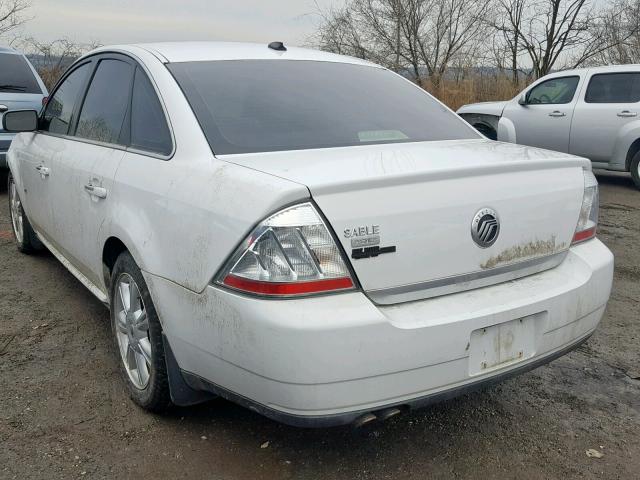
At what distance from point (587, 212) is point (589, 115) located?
7.11 metres

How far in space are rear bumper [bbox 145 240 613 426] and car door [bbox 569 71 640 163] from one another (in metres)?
7.31

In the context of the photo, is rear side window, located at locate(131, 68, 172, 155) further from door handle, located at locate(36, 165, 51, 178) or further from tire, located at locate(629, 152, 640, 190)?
tire, located at locate(629, 152, 640, 190)

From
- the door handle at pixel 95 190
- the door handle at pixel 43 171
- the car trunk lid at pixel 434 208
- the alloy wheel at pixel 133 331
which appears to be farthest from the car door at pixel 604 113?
the alloy wheel at pixel 133 331

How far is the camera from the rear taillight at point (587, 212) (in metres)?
2.70

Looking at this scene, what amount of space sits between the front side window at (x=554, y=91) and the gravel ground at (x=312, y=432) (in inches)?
265

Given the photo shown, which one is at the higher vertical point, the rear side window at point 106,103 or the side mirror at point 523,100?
the rear side window at point 106,103

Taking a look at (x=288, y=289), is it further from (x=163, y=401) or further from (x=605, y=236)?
(x=605, y=236)

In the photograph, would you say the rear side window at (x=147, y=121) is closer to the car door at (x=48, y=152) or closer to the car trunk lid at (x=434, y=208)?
the car trunk lid at (x=434, y=208)

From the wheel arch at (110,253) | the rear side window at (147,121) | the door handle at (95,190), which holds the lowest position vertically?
the wheel arch at (110,253)

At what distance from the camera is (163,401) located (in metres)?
2.78

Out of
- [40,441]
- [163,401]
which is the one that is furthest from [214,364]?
[40,441]

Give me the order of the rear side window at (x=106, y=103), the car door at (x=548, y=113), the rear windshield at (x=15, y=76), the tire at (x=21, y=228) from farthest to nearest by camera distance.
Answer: the car door at (x=548, y=113) < the rear windshield at (x=15, y=76) < the tire at (x=21, y=228) < the rear side window at (x=106, y=103)

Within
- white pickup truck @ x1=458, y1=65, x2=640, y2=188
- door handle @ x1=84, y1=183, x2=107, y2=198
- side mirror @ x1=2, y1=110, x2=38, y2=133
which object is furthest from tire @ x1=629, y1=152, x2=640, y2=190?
door handle @ x1=84, y1=183, x2=107, y2=198

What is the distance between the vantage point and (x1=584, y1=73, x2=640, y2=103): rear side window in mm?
8883
